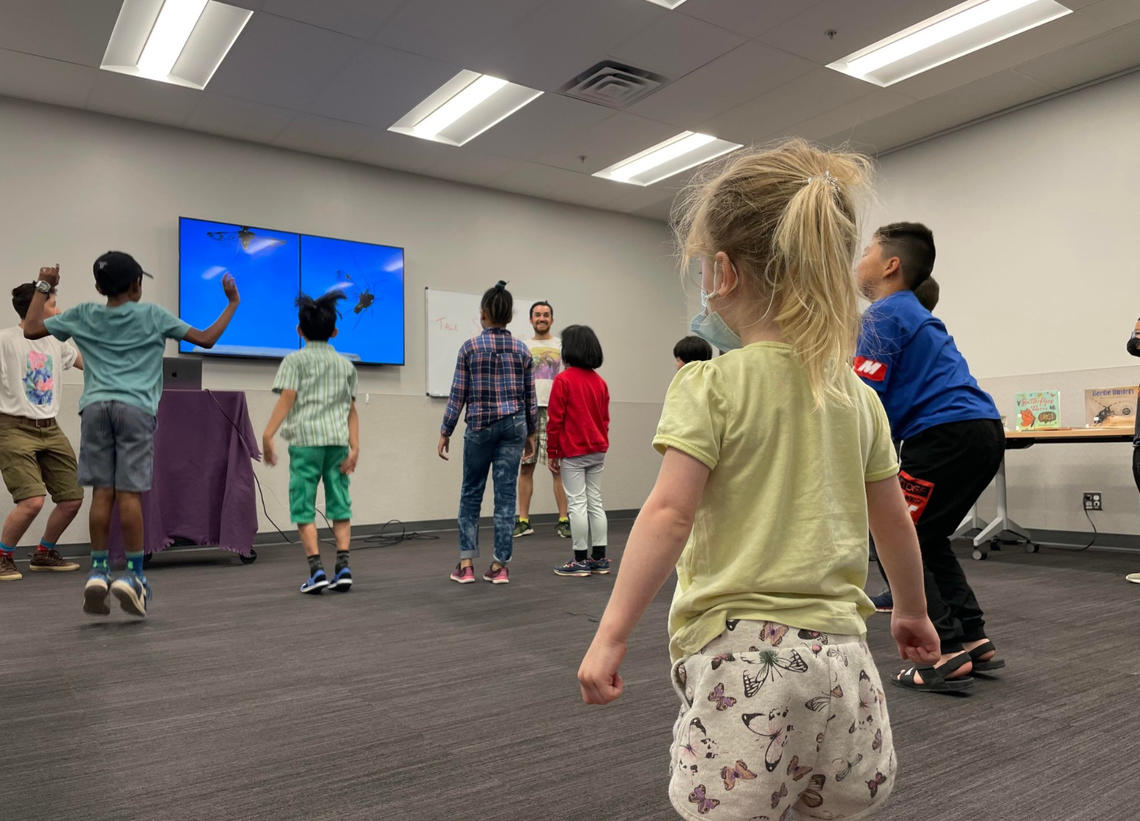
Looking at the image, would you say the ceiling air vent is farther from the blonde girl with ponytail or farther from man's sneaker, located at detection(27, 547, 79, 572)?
the blonde girl with ponytail

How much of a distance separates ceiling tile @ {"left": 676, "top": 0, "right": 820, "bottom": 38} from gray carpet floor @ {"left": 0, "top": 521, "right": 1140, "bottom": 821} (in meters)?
3.09

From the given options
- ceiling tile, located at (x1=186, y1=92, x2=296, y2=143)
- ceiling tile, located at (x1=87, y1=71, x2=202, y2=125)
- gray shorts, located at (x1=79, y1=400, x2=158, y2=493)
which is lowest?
gray shorts, located at (x1=79, y1=400, x2=158, y2=493)

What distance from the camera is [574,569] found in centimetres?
418

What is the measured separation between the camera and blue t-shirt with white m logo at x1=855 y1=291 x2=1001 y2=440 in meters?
2.08

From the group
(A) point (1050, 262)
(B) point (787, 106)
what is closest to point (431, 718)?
(B) point (787, 106)

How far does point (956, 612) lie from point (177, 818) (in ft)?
6.26

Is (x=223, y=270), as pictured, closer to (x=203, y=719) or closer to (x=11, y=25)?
(x=11, y=25)

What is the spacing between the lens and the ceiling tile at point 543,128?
553cm

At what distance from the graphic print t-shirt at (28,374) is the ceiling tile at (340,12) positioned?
220 cm

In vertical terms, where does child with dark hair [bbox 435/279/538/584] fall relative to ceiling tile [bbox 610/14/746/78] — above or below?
below

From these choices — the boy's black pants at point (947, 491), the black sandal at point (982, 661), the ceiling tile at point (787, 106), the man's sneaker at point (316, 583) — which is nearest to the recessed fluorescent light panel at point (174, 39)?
the man's sneaker at point (316, 583)

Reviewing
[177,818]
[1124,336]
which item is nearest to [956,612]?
[177,818]

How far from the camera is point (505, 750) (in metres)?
1.71

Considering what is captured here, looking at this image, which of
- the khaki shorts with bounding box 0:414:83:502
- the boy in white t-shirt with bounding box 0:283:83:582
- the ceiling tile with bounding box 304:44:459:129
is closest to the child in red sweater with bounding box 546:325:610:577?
the ceiling tile with bounding box 304:44:459:129
